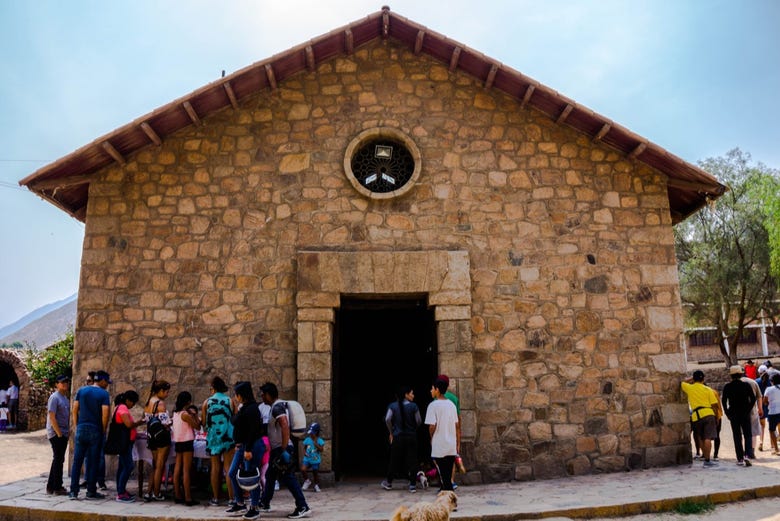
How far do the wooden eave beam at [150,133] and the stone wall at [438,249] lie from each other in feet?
0.62

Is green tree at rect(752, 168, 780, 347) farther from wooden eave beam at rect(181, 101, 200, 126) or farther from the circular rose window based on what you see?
wooden eave beam at rect(181, 101, 200, 126)

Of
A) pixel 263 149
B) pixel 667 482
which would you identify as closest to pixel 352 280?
pixel 263 149

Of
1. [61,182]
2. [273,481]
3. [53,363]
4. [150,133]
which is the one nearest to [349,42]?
[150,133]

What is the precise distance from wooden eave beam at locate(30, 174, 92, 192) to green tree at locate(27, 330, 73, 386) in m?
9.95

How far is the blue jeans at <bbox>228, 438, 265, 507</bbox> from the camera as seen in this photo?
19.3 ft

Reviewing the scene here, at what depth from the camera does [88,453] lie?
6680 millimetres

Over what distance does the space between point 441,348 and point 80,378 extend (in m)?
4.77

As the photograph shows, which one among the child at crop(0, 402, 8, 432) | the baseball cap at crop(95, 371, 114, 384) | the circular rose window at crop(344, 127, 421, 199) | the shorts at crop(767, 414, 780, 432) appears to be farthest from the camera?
the child at crop(0, 402, 8, 432)

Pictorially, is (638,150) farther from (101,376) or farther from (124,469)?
(124,469)

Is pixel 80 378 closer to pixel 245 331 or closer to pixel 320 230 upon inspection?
pixel 245 331

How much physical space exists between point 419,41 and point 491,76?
1132 millimetres

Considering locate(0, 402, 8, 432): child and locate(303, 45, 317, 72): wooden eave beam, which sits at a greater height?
locate(303, 45, 317, 72): wooden eave beam

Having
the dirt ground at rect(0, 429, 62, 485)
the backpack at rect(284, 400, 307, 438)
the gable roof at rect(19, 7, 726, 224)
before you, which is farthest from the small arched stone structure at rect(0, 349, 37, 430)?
the backpack at rect(284, 400, 307, 438)

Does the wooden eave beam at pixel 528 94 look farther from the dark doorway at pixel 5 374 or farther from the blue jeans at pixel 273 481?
the dark doorway at pixel 5 374
